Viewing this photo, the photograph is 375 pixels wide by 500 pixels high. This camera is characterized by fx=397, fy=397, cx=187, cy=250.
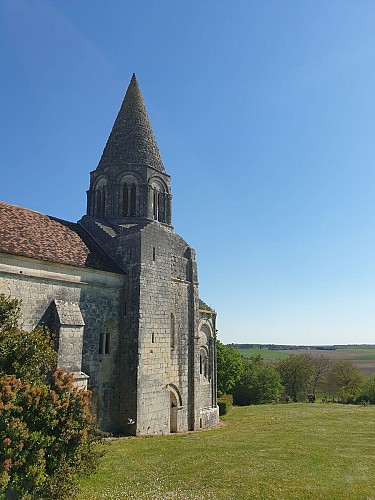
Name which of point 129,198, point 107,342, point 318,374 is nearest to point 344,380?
point 318,374

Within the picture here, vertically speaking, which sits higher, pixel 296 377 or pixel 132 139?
pixel 132 139

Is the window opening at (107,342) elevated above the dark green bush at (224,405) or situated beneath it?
elevated above

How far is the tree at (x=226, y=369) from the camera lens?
4156 centimetres

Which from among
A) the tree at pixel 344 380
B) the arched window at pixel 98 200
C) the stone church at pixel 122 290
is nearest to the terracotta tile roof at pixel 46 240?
the stone church at pixel 122 290

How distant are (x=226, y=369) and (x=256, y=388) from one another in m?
8.22

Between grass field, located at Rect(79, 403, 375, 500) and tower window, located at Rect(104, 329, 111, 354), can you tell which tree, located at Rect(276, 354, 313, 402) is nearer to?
grass field, located at Rect(79, 403, 375, 500)

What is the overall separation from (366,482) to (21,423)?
38.8ft

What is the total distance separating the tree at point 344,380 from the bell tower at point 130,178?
129 ft

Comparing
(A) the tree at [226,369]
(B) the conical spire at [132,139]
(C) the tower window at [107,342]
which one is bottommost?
(A) the tree at [226,369]

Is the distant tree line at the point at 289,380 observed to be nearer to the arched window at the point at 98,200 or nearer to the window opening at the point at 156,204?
the window opening at the point at 156,204

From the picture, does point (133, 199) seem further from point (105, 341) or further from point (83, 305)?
point (105, 341)

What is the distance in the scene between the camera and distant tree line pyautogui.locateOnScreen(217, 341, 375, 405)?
143 ft

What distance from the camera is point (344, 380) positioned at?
59812mm

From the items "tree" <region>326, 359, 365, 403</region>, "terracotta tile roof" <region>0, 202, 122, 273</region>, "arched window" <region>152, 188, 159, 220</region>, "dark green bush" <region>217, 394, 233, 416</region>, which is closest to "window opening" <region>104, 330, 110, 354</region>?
"terracotta tile roof" <region>0, 202, 122, 273</region>
